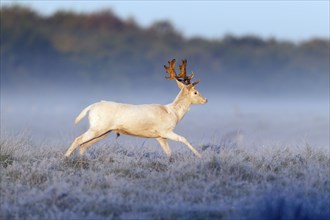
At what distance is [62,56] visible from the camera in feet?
101

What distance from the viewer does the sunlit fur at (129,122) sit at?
12773 mm

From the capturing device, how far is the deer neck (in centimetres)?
1339

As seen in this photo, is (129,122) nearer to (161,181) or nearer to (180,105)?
(180,105)

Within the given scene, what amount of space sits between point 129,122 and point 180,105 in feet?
3.09

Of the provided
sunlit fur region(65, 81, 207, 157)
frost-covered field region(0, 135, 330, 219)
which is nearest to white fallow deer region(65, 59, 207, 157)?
sunlit fur region(65, 81, 207, 157)

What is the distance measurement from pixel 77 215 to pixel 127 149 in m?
3.61

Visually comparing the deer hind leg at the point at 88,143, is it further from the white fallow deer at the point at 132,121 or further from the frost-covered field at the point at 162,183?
the frost-covered field at the point at 162,183

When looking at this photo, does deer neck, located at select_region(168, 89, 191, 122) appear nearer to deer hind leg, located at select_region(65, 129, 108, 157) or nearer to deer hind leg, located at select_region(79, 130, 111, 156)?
deer hind leg, located at select_region(79, 130, 111, 156)

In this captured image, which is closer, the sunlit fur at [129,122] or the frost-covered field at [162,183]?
the frost-covered field at [162,183]

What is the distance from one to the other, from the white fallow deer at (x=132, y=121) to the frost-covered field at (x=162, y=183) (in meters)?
0.24

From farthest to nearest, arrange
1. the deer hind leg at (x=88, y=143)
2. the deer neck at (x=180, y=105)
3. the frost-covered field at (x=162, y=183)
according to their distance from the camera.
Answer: the deer neck at (x=180, y=105) < the deer hind leg at (x=88, y=143) < the frost-covered field at (x=162, y=183)

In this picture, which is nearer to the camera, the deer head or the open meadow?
the open meadow

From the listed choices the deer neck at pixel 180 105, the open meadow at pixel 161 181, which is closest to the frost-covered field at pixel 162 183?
the open meadow at pixel 161 181

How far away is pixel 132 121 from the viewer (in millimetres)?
12852
